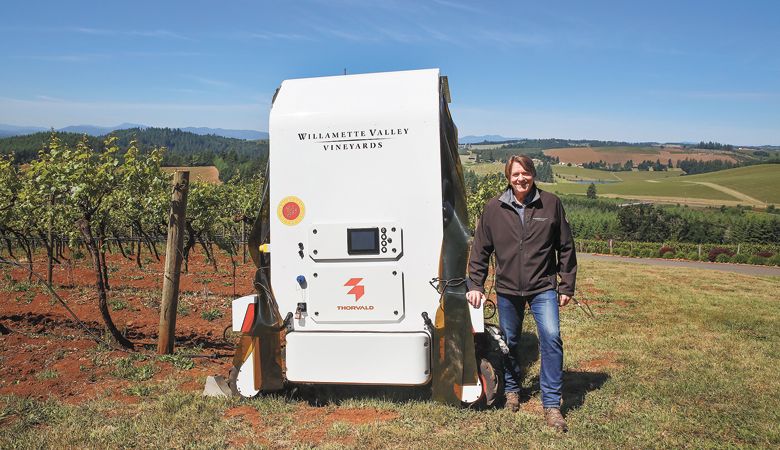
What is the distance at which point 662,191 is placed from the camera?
100875 mm

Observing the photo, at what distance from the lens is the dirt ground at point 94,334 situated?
5.69 metres

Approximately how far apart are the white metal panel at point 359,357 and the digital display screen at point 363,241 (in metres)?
0.67

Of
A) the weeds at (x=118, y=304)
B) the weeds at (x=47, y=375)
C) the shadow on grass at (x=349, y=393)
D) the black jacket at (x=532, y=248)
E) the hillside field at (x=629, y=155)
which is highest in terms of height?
the hillside field at (x=629, y=155)

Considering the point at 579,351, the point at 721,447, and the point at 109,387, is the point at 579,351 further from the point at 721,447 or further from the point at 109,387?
the point at 109,387

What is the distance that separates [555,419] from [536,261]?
122 centimetres

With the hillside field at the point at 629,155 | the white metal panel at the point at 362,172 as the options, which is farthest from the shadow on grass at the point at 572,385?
the hillside field at the point at 629,155

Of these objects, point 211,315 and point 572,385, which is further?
point 211,315

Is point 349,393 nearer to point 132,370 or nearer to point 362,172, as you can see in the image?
point 362,172

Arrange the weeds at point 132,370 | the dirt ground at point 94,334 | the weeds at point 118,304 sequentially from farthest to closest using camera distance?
1. the weeds at point 118,304
2. the weeds at point 132,370
3. the dirt ground at point 94,334

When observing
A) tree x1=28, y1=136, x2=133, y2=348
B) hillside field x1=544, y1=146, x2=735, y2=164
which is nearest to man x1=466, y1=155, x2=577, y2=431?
tree x1=28, y1=136, x2=133, y2=348

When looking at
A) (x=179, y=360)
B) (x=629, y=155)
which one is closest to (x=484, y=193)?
(x=179, y=360)

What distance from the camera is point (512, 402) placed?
488 centimetres

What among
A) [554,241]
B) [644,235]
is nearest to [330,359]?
[554,241]

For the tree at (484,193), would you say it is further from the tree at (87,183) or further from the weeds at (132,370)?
the weeds at (132,370)
